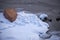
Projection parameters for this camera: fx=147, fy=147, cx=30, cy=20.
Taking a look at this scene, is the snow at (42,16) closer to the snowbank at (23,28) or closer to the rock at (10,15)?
the snowbank at (23,28)

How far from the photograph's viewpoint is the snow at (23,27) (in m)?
1.44

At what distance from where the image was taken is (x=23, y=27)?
5.27 feet

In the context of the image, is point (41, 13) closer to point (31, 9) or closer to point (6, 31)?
point (31, 9)

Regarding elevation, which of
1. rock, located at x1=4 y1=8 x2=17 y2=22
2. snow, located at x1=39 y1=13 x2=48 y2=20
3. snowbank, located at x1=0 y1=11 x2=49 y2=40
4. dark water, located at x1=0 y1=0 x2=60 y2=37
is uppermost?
dark water, located at x1=0 y1=0 x2=60 y2=37

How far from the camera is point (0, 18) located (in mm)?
1661

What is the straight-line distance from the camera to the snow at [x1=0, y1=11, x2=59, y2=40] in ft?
4.72

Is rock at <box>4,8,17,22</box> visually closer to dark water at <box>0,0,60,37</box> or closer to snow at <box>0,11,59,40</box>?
snow at <box>0,11,59,40</box>

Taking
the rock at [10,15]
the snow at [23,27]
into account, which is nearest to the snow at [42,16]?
the snow at [23,27]

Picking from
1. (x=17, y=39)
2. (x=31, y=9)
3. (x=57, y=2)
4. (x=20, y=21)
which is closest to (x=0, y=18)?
(x=20, y=21)

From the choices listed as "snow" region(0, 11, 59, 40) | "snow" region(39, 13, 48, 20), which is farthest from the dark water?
"snow" region(0, 11, 59, 40)

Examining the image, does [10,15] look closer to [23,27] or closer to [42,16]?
[23,27]

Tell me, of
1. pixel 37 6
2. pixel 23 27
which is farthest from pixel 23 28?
pixel 37 6

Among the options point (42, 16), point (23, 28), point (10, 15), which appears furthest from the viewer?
point (42, 16)

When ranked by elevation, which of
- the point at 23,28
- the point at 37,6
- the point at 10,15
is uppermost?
the point at 37,6
